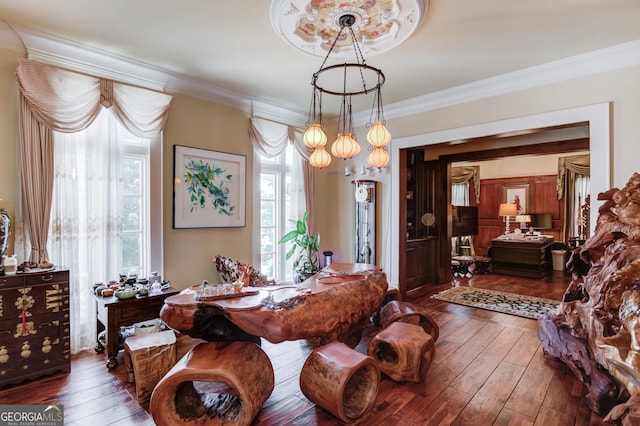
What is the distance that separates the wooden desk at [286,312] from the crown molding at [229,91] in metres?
2.50

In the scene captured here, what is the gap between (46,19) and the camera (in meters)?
2.60

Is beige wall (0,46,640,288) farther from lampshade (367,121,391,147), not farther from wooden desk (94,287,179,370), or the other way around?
lampshade (367,121,391,147)

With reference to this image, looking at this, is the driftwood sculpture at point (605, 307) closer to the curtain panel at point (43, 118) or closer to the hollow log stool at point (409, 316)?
the hollow log stool at point (409, 316)

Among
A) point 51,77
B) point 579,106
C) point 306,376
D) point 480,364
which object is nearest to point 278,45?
point 51,77

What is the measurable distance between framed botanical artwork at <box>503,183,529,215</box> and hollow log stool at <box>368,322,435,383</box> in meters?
7.71

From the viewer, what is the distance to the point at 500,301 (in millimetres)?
4941

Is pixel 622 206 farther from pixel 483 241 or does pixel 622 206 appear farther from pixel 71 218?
pixel 483 241

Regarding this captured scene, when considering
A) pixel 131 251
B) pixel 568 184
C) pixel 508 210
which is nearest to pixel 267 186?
pixel 131 251

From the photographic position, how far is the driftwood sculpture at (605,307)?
1.95m

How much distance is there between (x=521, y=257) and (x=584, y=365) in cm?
510

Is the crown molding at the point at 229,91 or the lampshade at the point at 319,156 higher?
the crown molding at the point at 229,91

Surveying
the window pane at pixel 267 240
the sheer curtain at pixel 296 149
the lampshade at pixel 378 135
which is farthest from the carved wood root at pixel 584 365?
the window pane at pixel 267 240

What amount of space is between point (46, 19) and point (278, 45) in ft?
6.26

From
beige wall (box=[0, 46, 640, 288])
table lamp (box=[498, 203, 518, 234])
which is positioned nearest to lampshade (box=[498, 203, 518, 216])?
table lamp (box=[498, 203, 518, 234])
